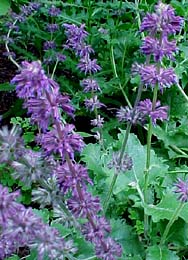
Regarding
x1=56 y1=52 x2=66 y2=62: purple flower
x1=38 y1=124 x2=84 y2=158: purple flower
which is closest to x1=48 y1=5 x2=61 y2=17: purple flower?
x1=56 y1=52 x2=66 y2=62: purple flower

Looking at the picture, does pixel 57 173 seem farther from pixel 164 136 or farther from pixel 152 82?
pixel 164 136

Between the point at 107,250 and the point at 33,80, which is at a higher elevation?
the point at 33,80

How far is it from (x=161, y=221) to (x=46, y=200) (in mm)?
979

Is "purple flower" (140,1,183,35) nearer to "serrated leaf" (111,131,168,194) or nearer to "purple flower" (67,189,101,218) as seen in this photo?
"purple flower" (67,189,101,218)

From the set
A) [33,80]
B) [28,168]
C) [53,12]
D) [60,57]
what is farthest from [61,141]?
[53,12]

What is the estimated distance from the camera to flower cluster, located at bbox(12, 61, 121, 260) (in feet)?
4.72

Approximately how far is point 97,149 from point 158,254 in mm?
734

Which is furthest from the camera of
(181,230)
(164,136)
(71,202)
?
(164,136)

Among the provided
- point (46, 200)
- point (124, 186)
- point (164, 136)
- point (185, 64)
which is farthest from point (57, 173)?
point (185, 64)

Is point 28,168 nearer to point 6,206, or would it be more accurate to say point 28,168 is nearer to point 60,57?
point 6,206

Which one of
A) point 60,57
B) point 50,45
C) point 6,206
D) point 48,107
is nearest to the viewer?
point 6,206

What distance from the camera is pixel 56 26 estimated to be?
3.83m

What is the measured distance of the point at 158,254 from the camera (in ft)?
7.77

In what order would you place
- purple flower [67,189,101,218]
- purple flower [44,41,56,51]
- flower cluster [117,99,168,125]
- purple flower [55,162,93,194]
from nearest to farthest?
1. purple flower [55,162,93,194]
2. purple flower [67,189,101,218]
3. flower cluster [117,99,168,125]
4. purple flower [44,41,56,51]
